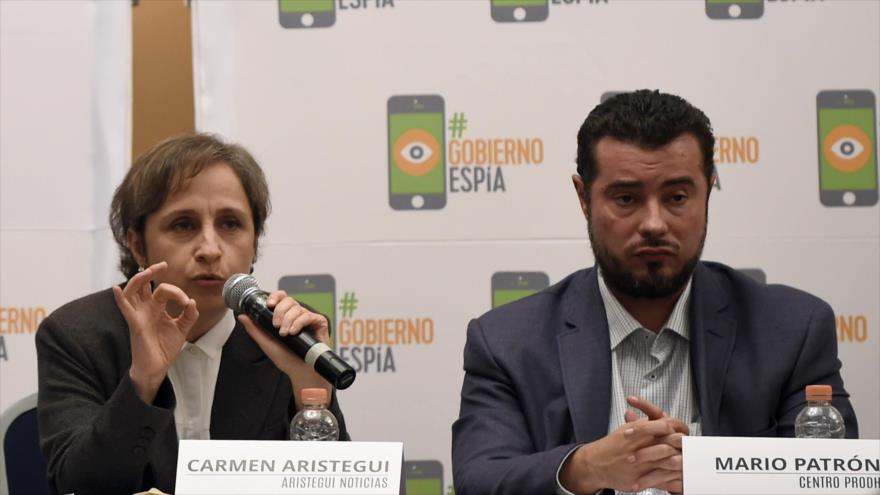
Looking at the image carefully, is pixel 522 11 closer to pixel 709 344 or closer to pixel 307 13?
pixel 307 13

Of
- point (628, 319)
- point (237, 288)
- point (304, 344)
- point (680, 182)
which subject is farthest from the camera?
point (628, 319)

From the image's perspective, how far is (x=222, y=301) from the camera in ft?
7.95

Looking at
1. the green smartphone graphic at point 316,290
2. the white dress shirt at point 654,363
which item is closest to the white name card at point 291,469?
the white dress shirt at point 654,363

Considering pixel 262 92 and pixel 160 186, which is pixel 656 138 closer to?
pixel 160 186

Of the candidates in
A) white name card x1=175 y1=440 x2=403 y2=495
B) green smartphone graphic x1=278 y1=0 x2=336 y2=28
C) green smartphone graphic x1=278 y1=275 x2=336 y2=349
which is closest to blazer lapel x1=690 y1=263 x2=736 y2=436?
white name card x1=175 y1=440 x2=403 y2=495

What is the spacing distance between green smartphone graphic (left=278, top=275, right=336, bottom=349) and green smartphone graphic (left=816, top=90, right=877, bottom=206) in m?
1.47

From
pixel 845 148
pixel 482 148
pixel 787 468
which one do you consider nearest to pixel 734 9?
pixel 845 148

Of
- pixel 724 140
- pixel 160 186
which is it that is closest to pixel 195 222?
pixel 160 186

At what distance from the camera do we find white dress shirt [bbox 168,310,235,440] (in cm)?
243

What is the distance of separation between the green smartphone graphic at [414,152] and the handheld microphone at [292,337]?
4.07 ft

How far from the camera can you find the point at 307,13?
338 centimetres

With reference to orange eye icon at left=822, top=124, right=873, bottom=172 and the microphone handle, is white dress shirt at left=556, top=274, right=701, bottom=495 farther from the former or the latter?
orange eye icon at left=822, top=124, right=873, bottom=172

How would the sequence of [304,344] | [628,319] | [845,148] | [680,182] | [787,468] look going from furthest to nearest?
[845,148] < [628,319] < [680,182] < [304,344] < [787,468]

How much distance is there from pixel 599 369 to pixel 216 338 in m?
0.86
